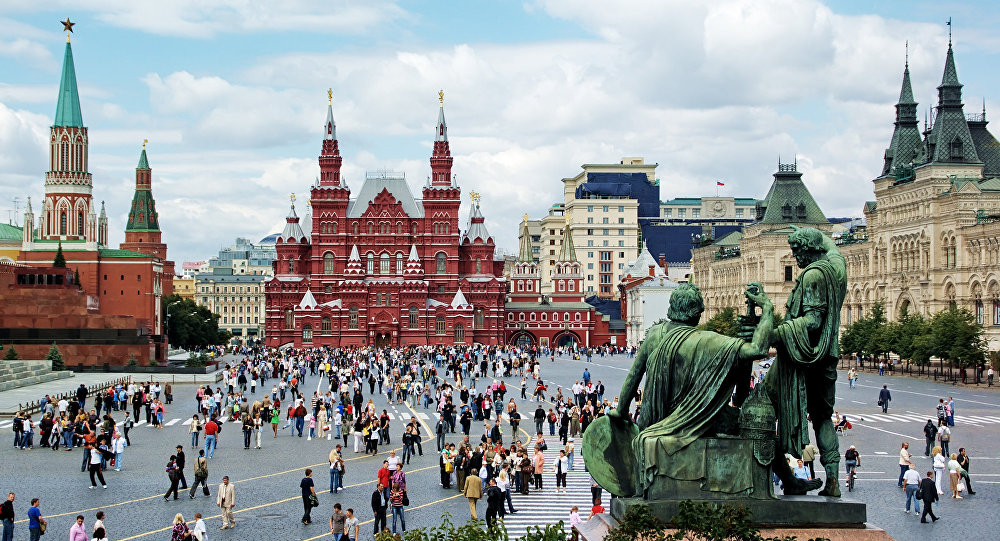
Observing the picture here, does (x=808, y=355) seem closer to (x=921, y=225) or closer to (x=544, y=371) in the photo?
(x=544, y=371)

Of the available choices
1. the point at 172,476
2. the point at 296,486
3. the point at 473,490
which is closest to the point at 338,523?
the point at 473,490

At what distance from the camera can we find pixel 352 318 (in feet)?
339

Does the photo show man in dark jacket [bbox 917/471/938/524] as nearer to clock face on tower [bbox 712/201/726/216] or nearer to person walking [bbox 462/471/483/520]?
person walking [bbox 462/471/483/520]

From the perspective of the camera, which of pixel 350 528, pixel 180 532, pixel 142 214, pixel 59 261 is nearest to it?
pixel 180 532

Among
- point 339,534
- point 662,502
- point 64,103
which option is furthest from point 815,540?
point 64,103

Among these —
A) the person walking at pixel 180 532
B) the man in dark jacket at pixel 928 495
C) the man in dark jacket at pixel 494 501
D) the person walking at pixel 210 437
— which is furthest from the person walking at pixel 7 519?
the man in dark jacket at pixel 928 495

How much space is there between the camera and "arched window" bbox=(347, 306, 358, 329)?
103062mm

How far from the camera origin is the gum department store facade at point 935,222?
6638cm

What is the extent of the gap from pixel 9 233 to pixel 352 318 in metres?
39.2

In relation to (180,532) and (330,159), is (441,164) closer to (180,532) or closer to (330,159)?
(330,159)

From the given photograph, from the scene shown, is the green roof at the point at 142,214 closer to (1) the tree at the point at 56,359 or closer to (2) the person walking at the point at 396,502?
(1) the tree at the point at 56,359

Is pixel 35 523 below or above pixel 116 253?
Result: below

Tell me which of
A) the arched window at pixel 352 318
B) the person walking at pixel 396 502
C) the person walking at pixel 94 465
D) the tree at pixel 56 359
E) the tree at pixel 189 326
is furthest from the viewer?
the arched window at pixel 352 318

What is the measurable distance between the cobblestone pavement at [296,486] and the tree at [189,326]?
64524 mm
